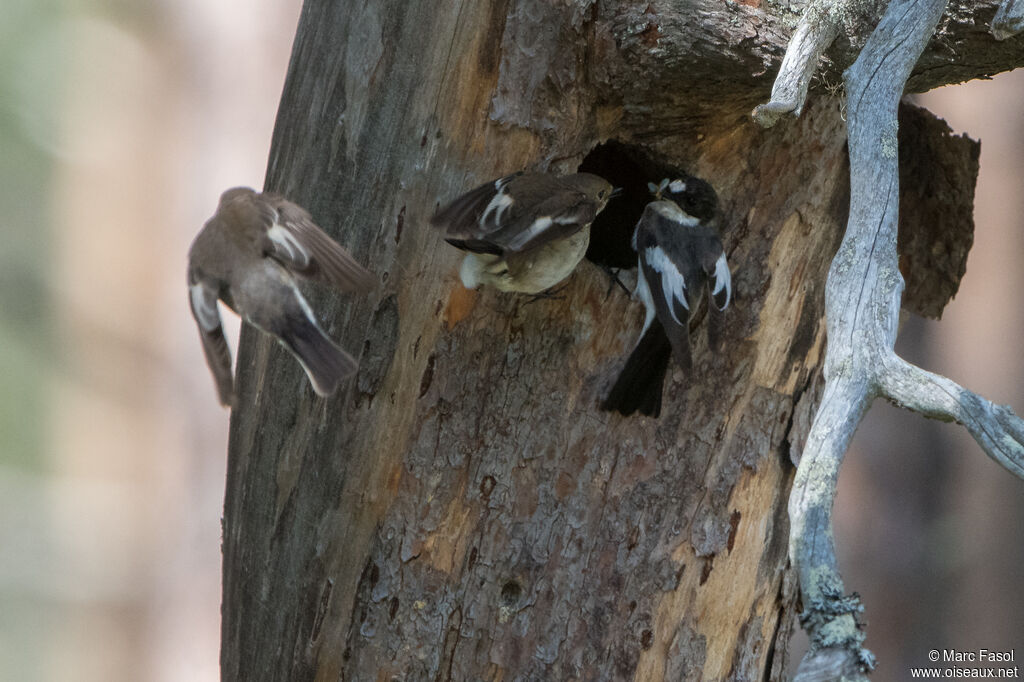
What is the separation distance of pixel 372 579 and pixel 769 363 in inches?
53.2

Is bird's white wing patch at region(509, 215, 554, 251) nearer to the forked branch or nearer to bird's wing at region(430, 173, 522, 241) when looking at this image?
bird's wing at region(430, 173, 522, 241)

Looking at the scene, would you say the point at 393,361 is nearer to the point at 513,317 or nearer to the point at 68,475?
the point at 513,317

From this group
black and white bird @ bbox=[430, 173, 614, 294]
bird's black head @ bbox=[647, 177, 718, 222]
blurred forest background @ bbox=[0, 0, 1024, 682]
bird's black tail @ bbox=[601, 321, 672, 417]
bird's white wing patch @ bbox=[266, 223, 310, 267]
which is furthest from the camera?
blurred forest background @ bbox=[0, 0, 1024, 682]

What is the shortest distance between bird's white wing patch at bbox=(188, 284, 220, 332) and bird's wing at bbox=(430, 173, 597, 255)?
0.58 metres

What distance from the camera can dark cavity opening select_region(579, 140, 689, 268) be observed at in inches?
128

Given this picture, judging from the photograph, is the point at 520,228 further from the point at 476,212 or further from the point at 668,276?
the point at 668,276

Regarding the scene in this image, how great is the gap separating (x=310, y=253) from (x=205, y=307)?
0.32 metres

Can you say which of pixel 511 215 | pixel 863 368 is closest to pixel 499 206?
pixel 511 215

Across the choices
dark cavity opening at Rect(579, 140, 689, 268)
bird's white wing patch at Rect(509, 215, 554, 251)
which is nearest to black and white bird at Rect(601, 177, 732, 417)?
dark cavity opening at Rect(579, 140, 689, 268)

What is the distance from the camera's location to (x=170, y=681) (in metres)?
5.87

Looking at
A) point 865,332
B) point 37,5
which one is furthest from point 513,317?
point 37,5

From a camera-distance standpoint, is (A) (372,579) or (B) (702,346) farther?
(B) (702,346)

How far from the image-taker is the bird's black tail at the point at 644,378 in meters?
2.69

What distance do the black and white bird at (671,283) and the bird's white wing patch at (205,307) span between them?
109cm
